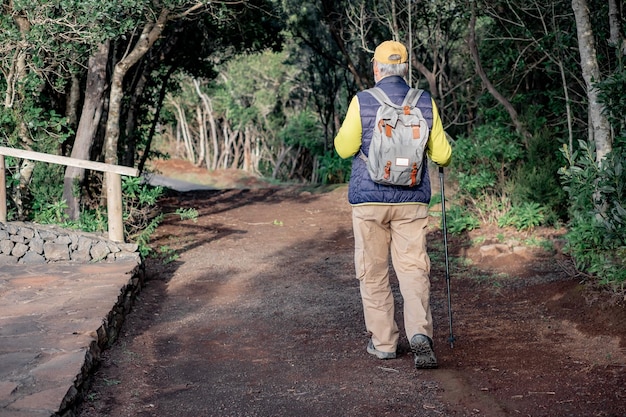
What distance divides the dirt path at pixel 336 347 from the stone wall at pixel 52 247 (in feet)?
1.88

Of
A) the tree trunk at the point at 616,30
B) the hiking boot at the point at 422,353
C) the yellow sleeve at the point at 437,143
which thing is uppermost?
the tree trunk at the point at 616,30

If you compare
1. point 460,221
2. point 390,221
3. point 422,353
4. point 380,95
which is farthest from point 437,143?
point 460,221

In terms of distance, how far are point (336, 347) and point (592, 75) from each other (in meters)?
3.61

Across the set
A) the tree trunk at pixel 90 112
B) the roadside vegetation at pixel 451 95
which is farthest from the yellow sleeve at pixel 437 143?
the tree trunk at pixel 90 112

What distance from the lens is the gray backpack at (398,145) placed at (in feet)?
17.8

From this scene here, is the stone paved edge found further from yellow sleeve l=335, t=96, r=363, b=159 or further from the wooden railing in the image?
yellow sleeve l=335, t=96, r=363, b=159

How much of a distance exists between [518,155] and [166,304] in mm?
5435

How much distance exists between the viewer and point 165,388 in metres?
5.67

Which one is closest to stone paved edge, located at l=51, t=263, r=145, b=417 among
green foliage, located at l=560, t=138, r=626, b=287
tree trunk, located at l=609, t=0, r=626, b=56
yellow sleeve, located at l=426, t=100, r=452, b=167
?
yellow sleeve, located at l=426, t=100, r=452, b=167

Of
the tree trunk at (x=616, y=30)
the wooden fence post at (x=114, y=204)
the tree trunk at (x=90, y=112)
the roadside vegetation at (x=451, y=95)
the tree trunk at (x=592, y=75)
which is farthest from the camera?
the tree trunk at (x=90, y=112)

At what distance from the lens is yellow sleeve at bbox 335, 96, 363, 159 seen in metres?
5.57

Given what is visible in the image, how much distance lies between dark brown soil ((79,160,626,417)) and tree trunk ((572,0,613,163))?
1204mm

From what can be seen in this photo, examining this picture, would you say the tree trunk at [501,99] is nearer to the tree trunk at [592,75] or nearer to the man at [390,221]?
the tree trunk at [592,75]

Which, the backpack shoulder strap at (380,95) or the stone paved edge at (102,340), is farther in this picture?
the backpack shoulder strap at (380,95)
